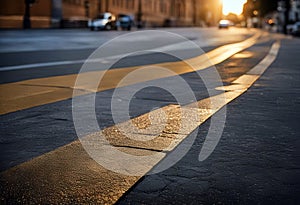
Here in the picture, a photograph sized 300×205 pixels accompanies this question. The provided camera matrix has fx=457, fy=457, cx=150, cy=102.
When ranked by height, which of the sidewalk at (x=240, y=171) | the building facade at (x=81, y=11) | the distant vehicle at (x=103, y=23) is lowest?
the sidewalk at (x=240, y=171)

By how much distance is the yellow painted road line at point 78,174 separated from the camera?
292cm

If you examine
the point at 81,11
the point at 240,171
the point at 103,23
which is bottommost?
the point at 240,171

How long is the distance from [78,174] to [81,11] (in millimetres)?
55413

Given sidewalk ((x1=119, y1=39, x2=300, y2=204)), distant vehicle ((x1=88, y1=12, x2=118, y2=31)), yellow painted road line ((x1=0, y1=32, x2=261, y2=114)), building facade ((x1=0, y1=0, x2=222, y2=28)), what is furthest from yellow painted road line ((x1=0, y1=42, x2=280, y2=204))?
distant vehicle ((x1=88, y1=12, x2=118, y2=31))

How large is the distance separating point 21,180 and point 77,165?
493mm

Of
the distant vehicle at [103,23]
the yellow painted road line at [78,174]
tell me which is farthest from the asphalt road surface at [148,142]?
the distant vehicle at [103,23]

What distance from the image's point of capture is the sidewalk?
2.96 m

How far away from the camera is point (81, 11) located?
56875mm

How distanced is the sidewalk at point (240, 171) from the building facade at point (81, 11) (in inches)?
1480

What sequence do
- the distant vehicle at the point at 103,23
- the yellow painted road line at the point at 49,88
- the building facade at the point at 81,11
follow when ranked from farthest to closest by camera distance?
1. the distant vehicle at the point at 103,23
2. the building facade at the point at 81,11
3. the yellow painted road line at the point at 49,88

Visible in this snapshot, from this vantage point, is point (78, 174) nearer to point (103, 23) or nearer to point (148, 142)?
point (148, 142)

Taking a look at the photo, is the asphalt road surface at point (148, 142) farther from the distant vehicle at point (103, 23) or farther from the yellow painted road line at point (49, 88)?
the distant vehicle at point (103, 23)

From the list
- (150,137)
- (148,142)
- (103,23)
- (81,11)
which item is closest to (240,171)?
(148,142)

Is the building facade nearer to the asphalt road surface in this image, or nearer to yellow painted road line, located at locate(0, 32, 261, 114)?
yellow painted road line, located at locate(0, 32, 261, 114)
